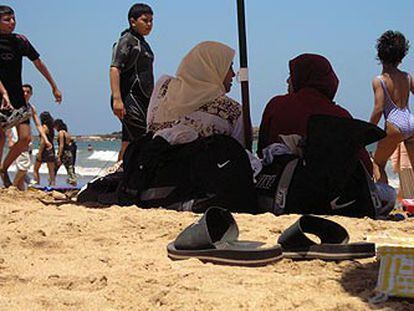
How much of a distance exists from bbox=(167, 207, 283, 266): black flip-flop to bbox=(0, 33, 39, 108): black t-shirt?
3793 mm

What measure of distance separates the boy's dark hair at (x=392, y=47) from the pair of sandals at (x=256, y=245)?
10.8 feet

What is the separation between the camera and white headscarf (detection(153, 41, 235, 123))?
16.2ft

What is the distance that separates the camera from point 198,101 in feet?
16.1

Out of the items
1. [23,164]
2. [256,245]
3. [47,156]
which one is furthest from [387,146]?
[47,156]

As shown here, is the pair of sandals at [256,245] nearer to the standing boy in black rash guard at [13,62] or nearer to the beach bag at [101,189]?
the beach bag at [101,189]

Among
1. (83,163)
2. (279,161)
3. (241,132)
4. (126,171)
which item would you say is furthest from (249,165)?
(83,163)

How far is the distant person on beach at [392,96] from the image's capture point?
241 inches

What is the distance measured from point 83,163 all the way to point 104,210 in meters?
28.5

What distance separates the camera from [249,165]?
4398mm

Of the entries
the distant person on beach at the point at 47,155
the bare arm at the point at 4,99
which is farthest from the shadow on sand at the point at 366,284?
the distant person on beach at the point at 47,155

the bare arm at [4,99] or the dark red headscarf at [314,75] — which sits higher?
the dark red headscarf at [314,75]

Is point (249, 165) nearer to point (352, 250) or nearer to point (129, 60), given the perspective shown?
point (352, 250)

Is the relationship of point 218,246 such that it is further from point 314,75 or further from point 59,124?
point 59,124

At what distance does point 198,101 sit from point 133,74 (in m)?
1.45
